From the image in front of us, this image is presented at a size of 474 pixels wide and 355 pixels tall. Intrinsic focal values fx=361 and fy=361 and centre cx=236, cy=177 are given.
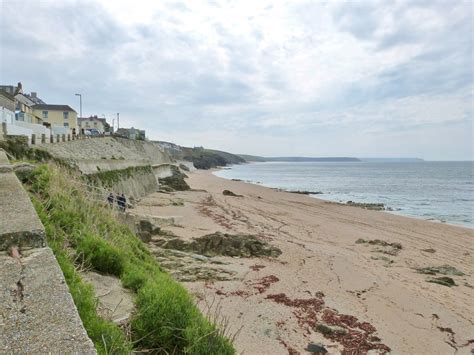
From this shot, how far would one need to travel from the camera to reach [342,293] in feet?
34.6

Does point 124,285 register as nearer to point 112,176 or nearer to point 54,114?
point 112,176

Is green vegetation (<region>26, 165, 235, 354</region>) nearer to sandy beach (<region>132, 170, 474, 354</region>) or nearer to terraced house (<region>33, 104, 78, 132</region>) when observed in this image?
sandy beach (<region>132, 170, 474, 354</region>)

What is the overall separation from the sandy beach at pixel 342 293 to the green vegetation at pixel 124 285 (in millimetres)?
898

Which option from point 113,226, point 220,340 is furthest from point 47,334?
point 113,226

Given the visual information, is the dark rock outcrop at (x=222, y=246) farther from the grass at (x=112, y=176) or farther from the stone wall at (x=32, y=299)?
the stone wall at (x=32, y=299)

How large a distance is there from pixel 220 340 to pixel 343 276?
909 cm

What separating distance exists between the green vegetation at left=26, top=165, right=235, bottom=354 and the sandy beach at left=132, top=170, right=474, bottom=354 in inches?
35.3

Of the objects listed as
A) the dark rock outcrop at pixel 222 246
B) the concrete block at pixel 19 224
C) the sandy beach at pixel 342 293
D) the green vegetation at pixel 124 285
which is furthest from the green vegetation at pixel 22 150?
the concrete block at pixel 19 224

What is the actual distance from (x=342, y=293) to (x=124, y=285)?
297 inches

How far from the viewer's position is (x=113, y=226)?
7.52m

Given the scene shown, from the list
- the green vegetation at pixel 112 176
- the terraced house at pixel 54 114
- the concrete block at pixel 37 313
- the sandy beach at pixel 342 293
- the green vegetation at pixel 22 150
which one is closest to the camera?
the concrete block at pixel 37 313

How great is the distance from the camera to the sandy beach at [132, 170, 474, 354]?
770 cm

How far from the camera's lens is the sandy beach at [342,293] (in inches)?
303

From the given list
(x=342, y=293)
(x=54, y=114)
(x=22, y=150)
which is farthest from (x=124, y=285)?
(x=54, y=114)
